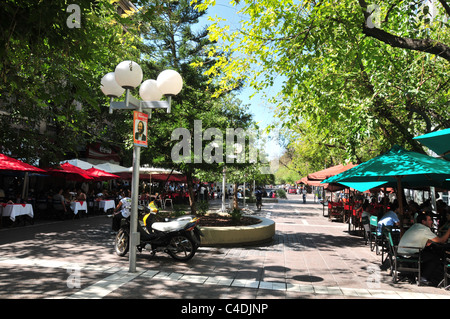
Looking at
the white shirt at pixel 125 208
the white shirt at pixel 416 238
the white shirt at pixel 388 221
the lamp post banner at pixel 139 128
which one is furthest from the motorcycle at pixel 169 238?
the white shirt at pixel 388 221

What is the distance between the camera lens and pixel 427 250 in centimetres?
602

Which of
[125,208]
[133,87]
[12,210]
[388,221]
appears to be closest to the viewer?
[133,87]

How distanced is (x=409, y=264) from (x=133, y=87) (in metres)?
6.18

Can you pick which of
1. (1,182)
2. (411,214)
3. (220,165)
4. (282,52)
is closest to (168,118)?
(220,165)

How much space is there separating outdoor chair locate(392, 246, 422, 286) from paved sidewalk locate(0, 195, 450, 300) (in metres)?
0.24

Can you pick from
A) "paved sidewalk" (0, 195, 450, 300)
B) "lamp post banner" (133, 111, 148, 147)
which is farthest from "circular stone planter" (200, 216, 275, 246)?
"lamp post banner" (133, 111, 148, 147)

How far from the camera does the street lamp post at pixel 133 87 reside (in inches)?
221

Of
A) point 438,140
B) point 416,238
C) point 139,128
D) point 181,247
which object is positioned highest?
point 139,128

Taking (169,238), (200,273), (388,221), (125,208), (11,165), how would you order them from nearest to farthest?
(200,273)
(169,238)
(388,221)
(125,208)
(11,165)

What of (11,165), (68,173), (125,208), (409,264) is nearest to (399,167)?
(409,264)

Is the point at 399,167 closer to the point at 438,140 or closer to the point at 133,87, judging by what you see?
the point at 438,140

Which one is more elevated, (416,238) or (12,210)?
(12,210)

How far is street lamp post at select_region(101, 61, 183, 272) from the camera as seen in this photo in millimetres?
5609

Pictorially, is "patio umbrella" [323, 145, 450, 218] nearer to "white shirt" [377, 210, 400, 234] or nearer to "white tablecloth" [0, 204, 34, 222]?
"white shirt" [377, 210, 400, 234]
